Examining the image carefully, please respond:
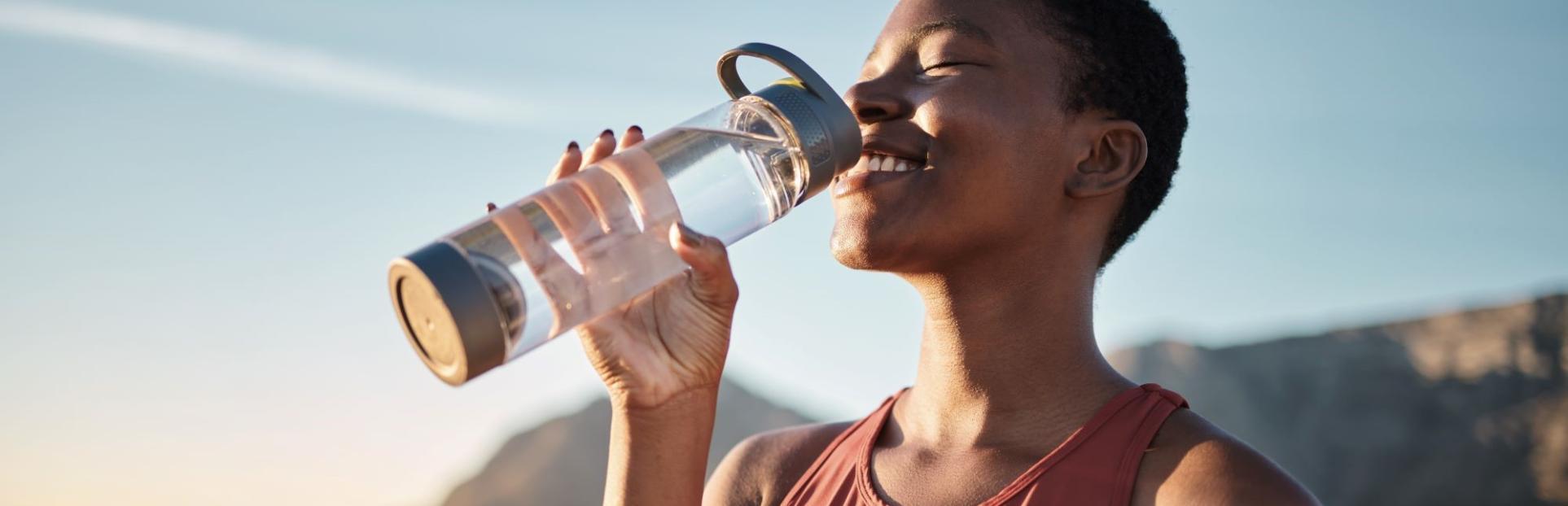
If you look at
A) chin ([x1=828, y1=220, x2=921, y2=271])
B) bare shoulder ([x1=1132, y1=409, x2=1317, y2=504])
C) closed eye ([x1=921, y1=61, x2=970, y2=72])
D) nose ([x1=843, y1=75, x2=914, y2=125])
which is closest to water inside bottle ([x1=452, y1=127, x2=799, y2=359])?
chin ([x1=828, y1=220, x2=921, y2=271])

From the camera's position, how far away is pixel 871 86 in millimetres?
1948

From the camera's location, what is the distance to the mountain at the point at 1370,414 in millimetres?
11461

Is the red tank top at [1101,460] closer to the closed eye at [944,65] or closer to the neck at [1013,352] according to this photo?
the neck at [1013,352]

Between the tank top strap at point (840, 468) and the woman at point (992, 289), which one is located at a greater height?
the woman at point (992, 289)

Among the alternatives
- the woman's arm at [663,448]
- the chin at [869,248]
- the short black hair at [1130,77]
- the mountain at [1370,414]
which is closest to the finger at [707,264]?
the woman's arm at [663,448]

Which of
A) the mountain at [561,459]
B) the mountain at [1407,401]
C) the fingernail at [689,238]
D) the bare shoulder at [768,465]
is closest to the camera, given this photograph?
the fingernail at [689,238]

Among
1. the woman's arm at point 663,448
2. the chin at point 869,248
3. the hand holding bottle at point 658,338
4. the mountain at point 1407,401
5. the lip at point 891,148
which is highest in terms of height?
the lip at point 891,148

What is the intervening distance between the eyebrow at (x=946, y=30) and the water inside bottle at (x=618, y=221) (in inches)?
15.9

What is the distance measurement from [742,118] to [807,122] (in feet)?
0.45

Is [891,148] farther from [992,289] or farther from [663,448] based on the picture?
[663,448]

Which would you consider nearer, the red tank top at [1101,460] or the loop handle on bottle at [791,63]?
the loop handle on bottle at [791,63]

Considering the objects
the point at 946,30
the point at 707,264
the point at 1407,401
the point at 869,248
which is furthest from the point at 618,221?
the point at 1407,401

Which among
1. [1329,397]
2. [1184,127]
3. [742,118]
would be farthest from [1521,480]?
[742,118]

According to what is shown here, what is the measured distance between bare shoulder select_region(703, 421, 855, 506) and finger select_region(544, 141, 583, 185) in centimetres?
79
